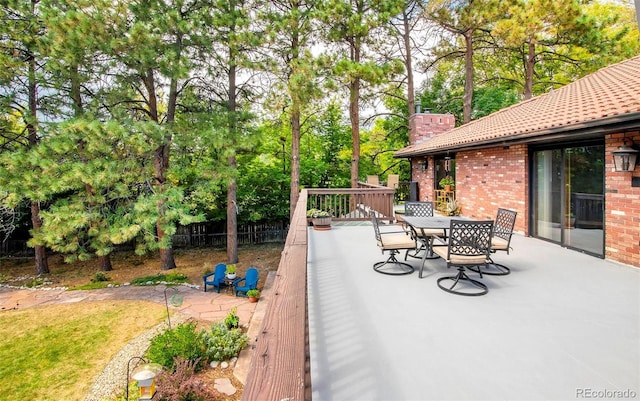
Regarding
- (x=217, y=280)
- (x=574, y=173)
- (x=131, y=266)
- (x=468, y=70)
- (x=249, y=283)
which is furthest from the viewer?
(x=468, y=70)

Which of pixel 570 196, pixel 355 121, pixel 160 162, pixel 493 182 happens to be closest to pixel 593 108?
pixel 570 196

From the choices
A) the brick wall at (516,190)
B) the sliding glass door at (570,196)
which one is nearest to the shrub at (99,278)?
the brick wall at (516,190)

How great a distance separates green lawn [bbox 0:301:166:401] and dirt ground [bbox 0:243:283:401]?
10.8 feet

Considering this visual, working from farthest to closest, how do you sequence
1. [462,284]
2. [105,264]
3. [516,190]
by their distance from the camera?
[105,264] < [516,190] < [462,284]

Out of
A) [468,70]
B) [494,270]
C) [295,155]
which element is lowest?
[494,270]

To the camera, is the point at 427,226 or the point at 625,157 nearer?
the point at 625,157

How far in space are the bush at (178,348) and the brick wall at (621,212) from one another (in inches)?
275

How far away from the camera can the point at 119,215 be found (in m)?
11.4

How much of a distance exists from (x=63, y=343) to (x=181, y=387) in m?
4.18

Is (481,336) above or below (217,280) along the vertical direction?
above

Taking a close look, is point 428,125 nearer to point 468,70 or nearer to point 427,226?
point 468,70

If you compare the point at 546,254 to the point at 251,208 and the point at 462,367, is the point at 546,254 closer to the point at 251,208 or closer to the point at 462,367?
the point at 462,367

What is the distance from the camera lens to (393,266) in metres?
5.55

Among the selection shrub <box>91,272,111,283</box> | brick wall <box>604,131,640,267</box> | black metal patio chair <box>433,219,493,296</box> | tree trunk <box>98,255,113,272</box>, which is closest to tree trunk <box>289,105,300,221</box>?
shrub <box>91,272,111,283</box>
